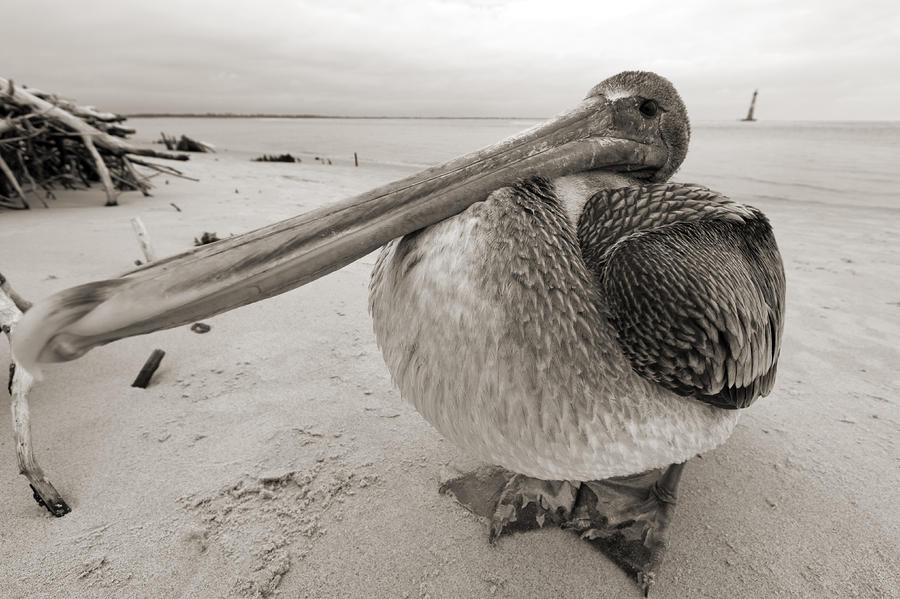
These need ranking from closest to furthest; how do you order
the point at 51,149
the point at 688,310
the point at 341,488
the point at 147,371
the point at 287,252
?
the point at 287,252 → the point at 688,310 → the point at 341,488 → the point at 147,371 → the point at 51,149

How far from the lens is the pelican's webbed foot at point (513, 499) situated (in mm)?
2094

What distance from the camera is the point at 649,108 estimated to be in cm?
203

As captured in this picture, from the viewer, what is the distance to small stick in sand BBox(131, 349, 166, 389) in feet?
9.17

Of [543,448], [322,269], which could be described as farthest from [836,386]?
[322,269]

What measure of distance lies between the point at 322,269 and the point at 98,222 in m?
6.79

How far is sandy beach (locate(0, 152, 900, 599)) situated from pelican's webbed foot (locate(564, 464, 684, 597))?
7 centimetres

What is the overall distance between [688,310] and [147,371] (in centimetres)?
304

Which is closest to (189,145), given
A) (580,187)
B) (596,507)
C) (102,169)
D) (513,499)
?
(102,169)

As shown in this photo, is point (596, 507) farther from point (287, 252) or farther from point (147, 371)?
point (147, 371)

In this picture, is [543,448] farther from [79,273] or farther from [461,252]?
[79,273]

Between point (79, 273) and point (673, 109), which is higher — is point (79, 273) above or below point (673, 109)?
below

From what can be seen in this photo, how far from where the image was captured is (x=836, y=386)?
3.13 meters

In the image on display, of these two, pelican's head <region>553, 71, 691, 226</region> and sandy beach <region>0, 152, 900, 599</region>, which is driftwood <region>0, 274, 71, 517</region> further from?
pelican's head <region>553, 71, 691, 226</region>

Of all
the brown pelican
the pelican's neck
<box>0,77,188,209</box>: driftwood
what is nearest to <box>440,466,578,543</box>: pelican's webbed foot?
the brown pelican
